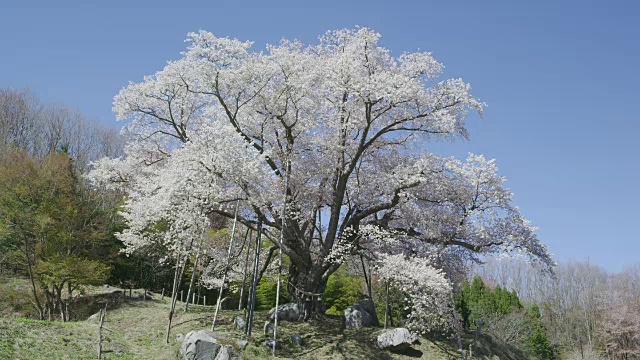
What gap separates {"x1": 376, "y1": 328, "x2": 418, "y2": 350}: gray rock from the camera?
15.1m

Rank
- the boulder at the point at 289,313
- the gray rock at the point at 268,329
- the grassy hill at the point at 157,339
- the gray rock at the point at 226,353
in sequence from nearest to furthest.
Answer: the gray rock at the point at 226,353 → the grassy hill at the point at 157,339 → the gray rock at the point at 268,329 → the boulder at the point at 289,313

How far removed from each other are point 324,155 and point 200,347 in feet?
28.3

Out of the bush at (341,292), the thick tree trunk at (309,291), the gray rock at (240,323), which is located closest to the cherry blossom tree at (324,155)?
the thick tree trunk at (309,291)

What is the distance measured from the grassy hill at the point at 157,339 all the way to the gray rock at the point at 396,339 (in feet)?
0.76

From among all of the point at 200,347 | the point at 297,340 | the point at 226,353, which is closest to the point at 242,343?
the point at 226,353

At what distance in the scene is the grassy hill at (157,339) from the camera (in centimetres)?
1136

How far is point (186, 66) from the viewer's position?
53.1 ft

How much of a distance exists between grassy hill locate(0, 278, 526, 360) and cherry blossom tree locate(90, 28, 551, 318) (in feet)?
5.74

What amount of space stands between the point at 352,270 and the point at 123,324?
37.1ft

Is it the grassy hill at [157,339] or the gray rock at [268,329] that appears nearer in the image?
the grassy hill at [157,339]

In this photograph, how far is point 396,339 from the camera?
595 inches

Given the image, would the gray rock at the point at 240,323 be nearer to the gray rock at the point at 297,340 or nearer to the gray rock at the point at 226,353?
the gray rock at the point at 297,340

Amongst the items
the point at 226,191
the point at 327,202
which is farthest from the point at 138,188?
the point at 327,202

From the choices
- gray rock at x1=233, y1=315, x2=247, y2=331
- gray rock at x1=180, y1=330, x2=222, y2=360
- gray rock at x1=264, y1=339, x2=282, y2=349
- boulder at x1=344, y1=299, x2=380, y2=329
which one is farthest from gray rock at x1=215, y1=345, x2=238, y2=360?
boulder at x1=344, y1=299, x2=380, y2=329
